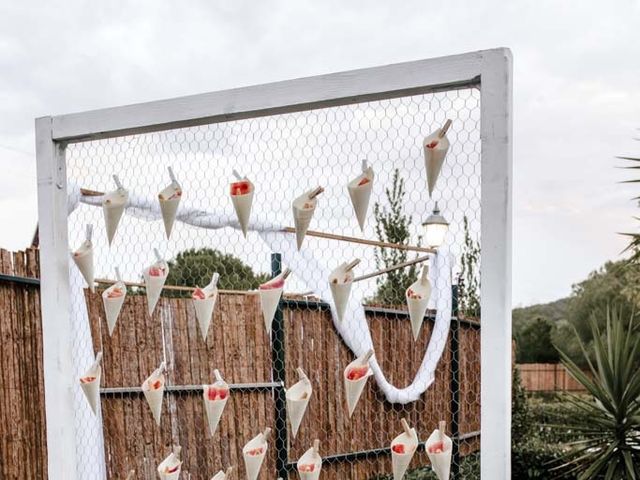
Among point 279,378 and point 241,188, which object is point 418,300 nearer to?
point 241,188

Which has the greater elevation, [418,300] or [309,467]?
[418,300]

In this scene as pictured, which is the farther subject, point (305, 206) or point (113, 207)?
point (113, 207)

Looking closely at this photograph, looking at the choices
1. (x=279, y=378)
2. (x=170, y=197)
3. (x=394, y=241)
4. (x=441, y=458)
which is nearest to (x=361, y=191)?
(x=170, y=197)

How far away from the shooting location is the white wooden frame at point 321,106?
1646 mm

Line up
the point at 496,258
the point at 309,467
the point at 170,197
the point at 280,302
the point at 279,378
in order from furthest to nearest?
the point at 279,378 → the point at 280,302 → the point at 170,197 → the point at 309,467 → the point at 496,258

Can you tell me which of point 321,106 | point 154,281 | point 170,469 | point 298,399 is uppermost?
point 321,106

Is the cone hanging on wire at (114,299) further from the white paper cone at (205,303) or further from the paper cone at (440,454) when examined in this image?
the paper cone at (440,454)

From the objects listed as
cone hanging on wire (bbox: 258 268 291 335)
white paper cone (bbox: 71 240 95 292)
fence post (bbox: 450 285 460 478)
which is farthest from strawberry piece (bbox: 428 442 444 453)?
fence post (bbox: 450 285 460 478)

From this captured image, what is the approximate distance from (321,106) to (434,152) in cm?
37

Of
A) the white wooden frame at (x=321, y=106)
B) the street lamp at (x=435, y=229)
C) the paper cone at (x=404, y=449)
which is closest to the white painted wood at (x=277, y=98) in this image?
the white wooden frame at (x=321, y=106)

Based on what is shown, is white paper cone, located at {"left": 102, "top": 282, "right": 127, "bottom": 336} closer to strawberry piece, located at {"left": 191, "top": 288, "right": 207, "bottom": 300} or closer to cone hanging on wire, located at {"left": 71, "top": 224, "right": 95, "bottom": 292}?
cone hanging on wire, located at {"left": 71, "top": 224, "right": 95, "bottom": 292}

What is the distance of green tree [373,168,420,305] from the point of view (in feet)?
14.3

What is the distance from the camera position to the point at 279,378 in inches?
143

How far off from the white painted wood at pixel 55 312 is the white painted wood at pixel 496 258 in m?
1.31
